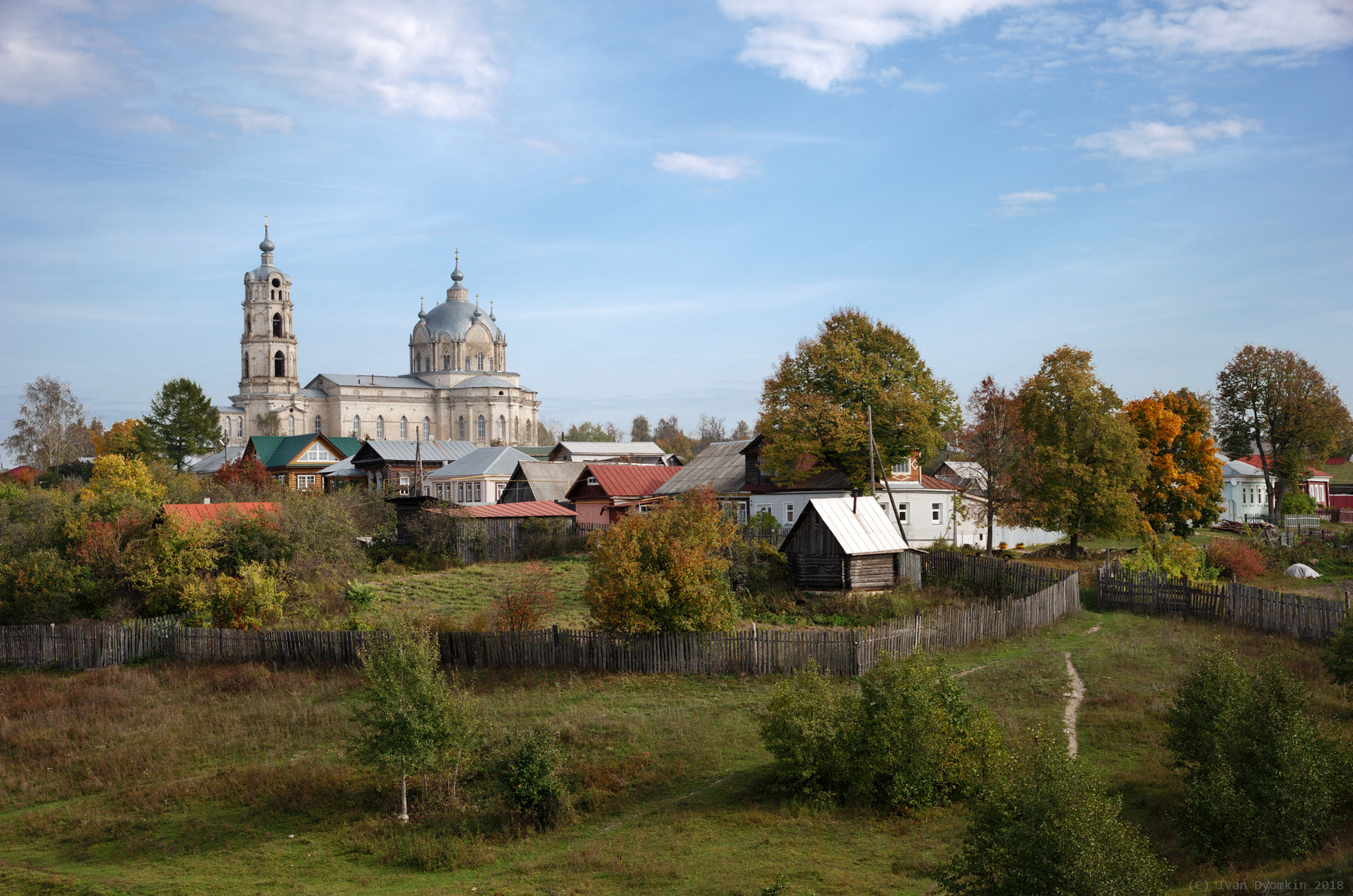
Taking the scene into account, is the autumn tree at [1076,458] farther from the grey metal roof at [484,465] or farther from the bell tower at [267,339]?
the bell tower at [267,339]

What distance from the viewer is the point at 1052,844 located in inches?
365

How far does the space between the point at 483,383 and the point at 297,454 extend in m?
33.0

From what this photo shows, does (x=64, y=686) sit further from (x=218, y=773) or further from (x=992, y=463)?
(x=992, y=463)

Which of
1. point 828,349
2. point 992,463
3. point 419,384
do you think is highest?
point 419,384

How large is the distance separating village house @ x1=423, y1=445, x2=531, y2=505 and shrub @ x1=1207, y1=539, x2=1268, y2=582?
122ft

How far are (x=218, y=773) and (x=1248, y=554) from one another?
3761 centimetres

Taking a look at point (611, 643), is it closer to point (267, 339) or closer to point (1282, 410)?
point (1282, 410)

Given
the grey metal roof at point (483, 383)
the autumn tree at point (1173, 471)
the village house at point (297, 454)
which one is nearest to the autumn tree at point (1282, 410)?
the autumn tree at point (1173, 471)

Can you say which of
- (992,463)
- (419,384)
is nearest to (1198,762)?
(992,463)

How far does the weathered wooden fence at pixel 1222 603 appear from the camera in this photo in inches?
934

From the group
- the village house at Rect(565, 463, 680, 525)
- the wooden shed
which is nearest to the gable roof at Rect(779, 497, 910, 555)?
the wooden shed

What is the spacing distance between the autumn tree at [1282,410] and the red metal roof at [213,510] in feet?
180

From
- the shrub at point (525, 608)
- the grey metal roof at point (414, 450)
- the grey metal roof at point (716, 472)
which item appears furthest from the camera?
the grey metal roof at point (414, 450)

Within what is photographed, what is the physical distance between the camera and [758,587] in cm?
3253
